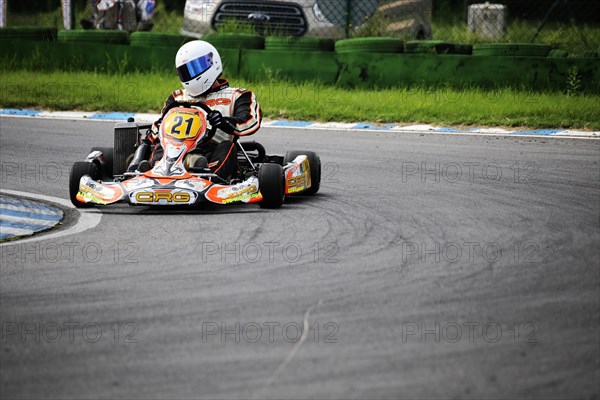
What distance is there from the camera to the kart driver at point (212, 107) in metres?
7.05

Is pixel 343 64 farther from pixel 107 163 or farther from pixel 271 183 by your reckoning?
pixel 271 183

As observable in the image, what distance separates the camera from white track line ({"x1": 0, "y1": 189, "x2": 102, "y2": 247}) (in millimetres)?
5991

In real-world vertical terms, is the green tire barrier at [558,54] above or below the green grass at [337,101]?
above

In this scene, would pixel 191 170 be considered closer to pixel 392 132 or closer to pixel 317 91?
pixel 392 132

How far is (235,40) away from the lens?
41.9ft

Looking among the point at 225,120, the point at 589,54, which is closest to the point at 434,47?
the point at 589,54

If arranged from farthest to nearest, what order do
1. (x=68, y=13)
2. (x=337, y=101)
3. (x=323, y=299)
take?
1. (x=68, y=13)
2. (x=337, y=101)
3. (x=323, y=299)

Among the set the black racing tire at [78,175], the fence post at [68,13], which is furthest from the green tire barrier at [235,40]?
the black racing tire at [78,175]

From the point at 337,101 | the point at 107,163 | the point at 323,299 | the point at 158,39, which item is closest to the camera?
the point at 323,299

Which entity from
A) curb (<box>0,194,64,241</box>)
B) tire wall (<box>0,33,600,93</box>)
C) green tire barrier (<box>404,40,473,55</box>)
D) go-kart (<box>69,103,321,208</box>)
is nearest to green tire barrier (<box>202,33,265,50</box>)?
tire wall (<box>0,33,600,93</box>)

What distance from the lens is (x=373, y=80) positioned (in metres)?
12.2

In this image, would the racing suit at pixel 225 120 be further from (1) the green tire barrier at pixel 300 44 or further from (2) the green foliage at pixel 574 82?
(1) the green tire barrier at pixel 300 44

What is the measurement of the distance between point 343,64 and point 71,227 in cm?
644

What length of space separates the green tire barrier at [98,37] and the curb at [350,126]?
177 cm
